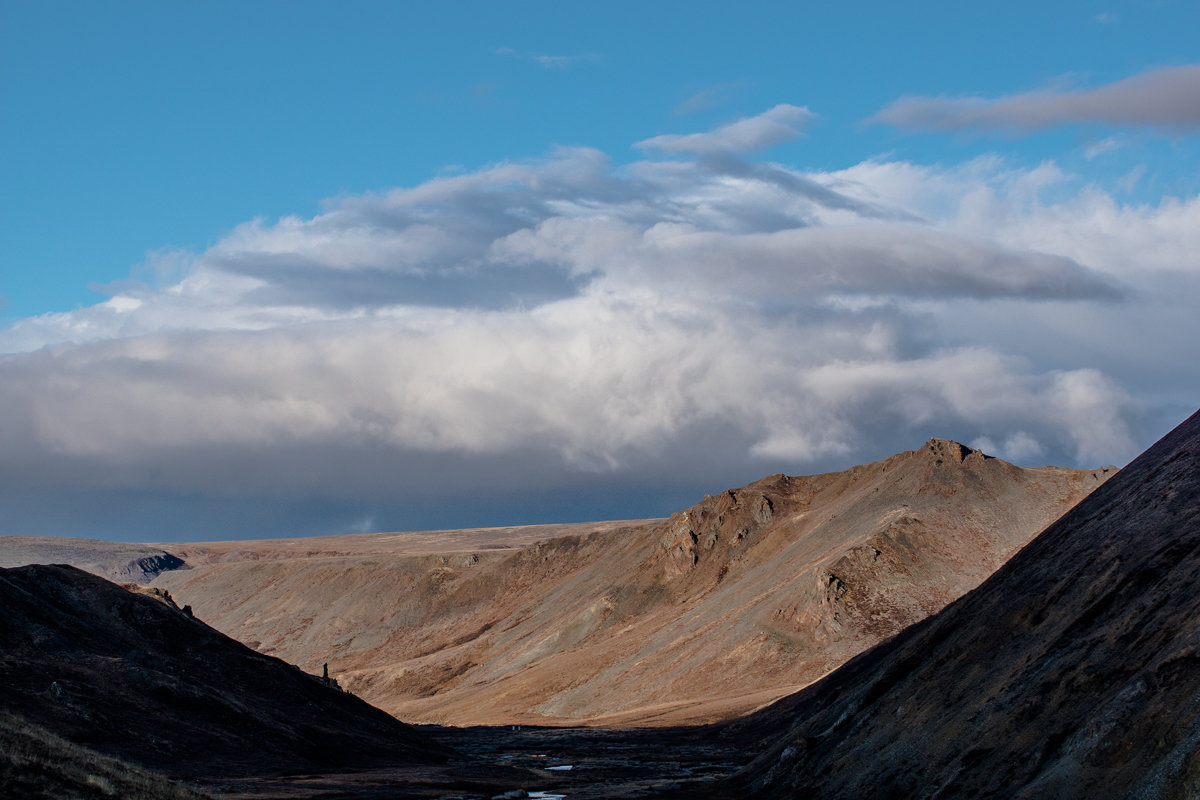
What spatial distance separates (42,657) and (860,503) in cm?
8578

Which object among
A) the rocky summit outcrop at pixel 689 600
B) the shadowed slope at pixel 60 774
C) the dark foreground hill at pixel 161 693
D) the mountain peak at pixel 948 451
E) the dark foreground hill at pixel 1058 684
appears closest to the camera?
the shadowed slope at pixel 60 774

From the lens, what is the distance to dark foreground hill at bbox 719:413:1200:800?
2323cm

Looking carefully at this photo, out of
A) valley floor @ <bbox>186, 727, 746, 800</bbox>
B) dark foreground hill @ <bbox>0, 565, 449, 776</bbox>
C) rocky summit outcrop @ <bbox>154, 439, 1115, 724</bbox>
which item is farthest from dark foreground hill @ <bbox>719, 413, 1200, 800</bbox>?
rocky summit outcrop @ <bbox>154, 439, 1115, 724</bbox>

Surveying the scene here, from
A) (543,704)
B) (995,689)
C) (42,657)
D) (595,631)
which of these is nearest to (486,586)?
(595,631)

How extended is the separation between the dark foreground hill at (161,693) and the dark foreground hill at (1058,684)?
21091 mm

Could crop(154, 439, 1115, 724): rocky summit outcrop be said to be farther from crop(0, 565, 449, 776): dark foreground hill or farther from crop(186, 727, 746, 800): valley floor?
crop(0, 565, 449, 776): dark foreground hill

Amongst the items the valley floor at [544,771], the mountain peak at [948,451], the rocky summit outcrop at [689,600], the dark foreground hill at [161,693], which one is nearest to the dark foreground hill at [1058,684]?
the valley floor at [544,771]

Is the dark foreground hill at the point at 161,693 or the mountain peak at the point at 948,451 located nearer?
the dark foreground hill at the point at 161,693

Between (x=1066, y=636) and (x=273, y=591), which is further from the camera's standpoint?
(x=273, y=591)

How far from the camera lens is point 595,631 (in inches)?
4606

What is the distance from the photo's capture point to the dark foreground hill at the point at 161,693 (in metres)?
41.7

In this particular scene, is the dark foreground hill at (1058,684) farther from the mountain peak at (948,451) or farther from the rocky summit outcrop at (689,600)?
the mountain peak at (948,451)

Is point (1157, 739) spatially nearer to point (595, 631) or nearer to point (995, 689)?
point (995, 689)

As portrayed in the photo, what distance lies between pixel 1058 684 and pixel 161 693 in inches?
1503
